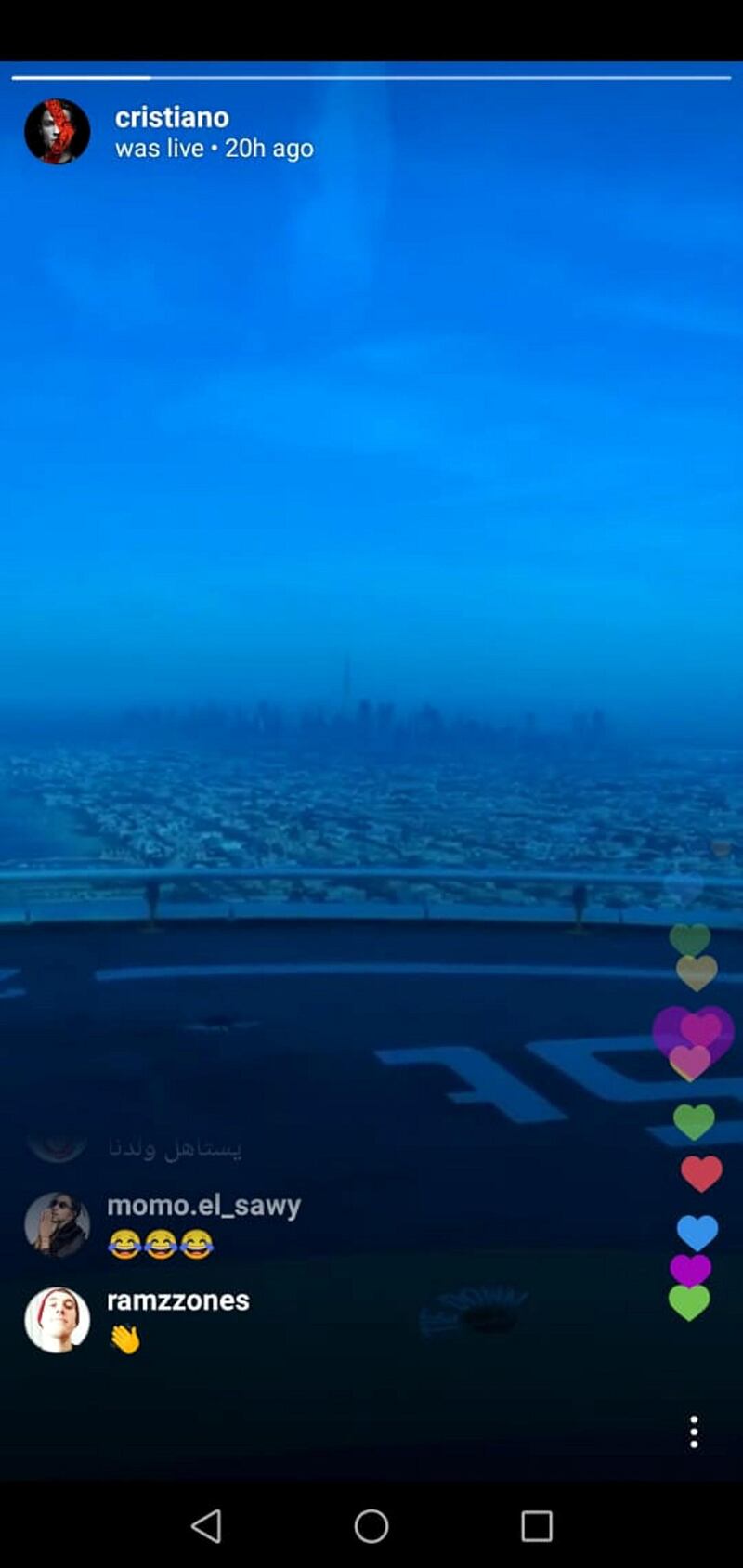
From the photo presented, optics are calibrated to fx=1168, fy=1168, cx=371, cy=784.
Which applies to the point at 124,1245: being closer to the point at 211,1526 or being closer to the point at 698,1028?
the point at 211,1526

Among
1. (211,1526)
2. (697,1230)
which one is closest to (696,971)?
(697,1230)

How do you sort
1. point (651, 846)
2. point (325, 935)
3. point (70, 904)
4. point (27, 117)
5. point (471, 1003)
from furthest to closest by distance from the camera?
1. point (471, 1003)
2. point (325, 935)
3. point (70, 904)
4. point (651, 846)
5. point (27, 117)

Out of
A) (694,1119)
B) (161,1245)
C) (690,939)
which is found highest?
(690,939)

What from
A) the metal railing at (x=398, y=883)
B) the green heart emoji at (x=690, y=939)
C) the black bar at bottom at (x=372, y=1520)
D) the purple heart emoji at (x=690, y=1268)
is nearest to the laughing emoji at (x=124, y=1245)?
the black bar at bottom at (x=372, y=1520)

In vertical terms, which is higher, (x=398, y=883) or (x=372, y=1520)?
(x=398, y=883)

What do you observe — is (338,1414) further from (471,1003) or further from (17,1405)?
(471,1003)

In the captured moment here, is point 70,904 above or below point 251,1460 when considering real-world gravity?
above

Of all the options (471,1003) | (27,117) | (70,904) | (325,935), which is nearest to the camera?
(27,117)
